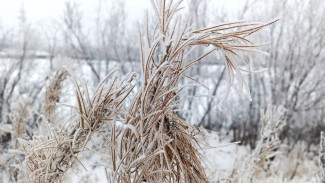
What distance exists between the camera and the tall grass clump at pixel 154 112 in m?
0.67

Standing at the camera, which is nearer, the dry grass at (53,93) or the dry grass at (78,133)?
the dry grass at (78,133)

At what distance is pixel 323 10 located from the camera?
7.61 m

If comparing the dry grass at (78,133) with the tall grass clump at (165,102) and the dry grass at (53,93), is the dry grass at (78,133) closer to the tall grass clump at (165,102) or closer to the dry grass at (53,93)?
the tall grass clump at (165,102)

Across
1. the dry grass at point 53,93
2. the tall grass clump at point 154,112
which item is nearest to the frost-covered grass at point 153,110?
the tall grass clump at point 154,112

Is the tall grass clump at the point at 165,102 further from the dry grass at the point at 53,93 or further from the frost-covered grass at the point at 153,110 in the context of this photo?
the dry grass at the point at 53,93

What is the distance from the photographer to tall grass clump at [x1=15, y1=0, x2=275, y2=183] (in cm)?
67

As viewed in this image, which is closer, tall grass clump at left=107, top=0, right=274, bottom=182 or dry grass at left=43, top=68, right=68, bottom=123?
tall grass clump at left=107, top=0, right=274, bottom=182

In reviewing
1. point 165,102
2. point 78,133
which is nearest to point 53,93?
point 78,133

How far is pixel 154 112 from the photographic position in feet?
2.17

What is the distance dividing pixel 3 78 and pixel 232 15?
19.0 feet

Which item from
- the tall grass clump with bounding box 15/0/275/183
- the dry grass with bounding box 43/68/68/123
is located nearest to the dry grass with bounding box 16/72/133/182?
the tall grass clump with bounding box 15/0/275/183

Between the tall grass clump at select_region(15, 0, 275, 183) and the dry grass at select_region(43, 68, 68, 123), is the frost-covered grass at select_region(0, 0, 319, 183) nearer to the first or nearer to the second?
the tall grass clump at select_region(15, 0, 275, 183)

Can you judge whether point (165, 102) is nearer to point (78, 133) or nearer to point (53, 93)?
point (78, 133)

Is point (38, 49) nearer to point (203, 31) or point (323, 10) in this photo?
point (323, 10)
